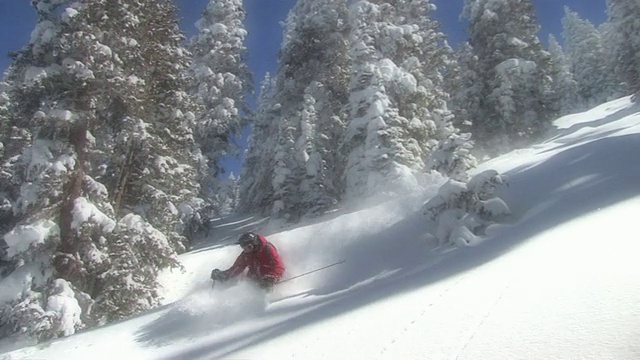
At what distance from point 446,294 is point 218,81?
82.3 ft

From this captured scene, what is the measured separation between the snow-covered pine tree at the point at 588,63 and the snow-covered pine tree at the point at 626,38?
20885 mm

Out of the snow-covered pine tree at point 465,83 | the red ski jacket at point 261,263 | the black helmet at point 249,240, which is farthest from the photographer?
the snow-covered pine tree at point 465,83

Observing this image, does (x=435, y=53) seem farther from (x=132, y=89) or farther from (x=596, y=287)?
(x=596, y=287)

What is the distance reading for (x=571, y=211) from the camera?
25.9 ft

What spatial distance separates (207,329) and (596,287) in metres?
5.29

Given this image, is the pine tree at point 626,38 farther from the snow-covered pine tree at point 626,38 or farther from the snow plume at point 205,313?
the snow plume at point 205,313

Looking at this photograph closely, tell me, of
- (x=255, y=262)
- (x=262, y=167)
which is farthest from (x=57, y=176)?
(x=262, y=167)

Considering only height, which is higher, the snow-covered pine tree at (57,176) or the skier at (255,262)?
the snow-covered pine tree at (57,176)

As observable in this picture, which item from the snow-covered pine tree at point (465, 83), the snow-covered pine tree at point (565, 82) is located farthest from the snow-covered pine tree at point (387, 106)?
the snow-covered pine tree at point (565, 82)

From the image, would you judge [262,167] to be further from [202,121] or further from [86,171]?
[86,171]

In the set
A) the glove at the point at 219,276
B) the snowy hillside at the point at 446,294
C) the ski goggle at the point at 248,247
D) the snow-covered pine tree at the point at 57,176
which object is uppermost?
the snow-covered pine tree at the point at 57,176

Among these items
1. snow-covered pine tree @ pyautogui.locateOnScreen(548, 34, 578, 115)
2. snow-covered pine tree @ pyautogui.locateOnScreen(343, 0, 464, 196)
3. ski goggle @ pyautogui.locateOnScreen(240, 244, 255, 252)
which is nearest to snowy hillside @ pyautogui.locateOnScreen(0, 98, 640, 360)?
ski goggle @ pyautogui.locateOnScreen(240, 244, 255, 252)

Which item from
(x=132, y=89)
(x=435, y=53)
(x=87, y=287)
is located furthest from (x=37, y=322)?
(x=435, y=53)

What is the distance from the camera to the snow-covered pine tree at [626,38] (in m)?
30.1
